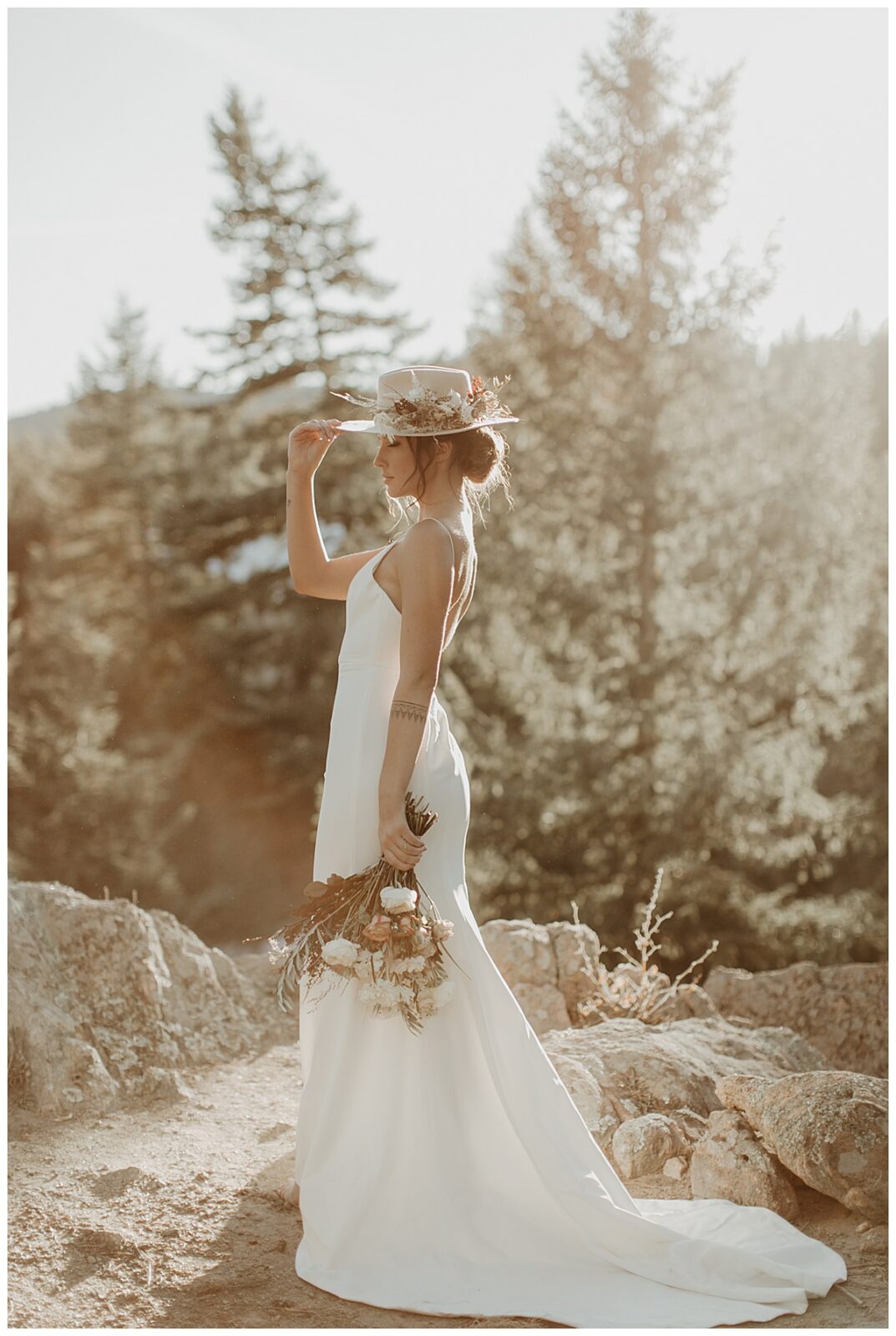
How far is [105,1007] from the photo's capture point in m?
5.08

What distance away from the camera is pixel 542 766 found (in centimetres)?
1368

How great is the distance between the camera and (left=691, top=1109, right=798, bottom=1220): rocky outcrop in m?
3.59

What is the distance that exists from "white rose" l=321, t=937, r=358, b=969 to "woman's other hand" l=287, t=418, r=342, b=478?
1438 mm

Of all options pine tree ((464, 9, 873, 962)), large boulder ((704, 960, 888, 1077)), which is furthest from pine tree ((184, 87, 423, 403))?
large boulder ((704, 960, 888, 1077))

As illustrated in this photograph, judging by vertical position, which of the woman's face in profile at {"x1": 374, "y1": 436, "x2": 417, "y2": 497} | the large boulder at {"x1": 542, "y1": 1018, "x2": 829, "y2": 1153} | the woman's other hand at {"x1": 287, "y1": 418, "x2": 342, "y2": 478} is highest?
the woman's other hand at {"x1": 287, "y1": 418, "x2": 342, "y2": 478}

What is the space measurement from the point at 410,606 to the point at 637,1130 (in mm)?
2060

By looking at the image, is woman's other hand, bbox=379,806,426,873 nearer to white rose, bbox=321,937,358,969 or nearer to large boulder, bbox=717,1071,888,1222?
white rose, bbox=321,937,358,969

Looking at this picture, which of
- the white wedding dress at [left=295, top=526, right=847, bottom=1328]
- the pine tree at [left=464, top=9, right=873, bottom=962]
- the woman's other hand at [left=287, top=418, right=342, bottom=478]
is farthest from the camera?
the pine tree at [left=464, top=9, right=873, bottom=962]

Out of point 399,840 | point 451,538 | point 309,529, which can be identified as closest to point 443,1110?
point 399,840

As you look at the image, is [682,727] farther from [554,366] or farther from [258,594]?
[258,594]

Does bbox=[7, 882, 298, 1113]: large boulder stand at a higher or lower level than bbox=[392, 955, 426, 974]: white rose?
lower

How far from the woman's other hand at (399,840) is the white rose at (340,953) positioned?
25cm

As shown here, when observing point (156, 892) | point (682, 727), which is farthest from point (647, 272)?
point (156, 892)

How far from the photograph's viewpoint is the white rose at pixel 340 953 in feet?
10.2
